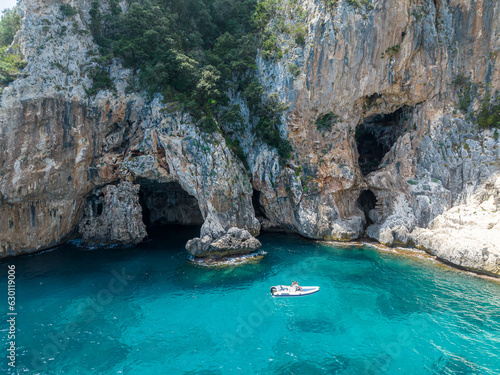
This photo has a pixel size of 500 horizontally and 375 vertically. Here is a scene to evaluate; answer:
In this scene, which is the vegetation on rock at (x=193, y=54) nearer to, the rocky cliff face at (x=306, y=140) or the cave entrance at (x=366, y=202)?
the rocky cliff face at (x=306, y=140)

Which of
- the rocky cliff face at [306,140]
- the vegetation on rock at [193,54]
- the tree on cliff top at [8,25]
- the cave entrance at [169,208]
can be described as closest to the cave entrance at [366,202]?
the rocky cliff face at [306,140]

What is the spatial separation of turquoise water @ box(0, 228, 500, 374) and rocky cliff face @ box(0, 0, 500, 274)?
4597mm

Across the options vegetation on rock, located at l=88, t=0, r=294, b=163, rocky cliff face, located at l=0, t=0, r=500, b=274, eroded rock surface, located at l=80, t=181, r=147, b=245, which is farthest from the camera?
eroded rock surface, located at l=80, t=181, r=147, b=245

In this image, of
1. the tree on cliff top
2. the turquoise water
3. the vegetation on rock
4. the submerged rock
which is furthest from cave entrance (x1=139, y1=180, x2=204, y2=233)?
the tree on cliff top

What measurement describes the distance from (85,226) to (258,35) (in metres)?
27.2

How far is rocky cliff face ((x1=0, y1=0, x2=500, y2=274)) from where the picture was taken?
78.1 ft

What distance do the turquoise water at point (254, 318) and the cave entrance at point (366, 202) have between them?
28.5 ft

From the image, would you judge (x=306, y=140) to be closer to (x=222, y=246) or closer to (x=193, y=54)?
(x=222, y=246)

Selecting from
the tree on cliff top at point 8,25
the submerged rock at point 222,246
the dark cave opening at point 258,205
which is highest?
the tree on cliff top at point 8,25

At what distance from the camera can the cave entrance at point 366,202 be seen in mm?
32356

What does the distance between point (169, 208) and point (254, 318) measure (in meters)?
25.0

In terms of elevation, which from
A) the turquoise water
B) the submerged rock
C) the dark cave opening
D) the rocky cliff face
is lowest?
the turquoise water

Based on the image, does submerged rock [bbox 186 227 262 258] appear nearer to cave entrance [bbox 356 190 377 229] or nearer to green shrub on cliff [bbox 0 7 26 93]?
cave entrance [bbox 356 190 377 229]

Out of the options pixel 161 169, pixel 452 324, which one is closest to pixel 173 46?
pixel 161 169
